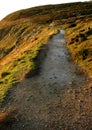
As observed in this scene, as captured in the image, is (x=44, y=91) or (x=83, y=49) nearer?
(x=44, y=91)

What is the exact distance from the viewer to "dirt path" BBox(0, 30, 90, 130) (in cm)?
2521

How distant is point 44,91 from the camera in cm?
3108

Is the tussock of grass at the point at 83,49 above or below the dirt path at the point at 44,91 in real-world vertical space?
below

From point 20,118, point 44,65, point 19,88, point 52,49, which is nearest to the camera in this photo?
point 20,118

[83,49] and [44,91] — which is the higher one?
[44,91]

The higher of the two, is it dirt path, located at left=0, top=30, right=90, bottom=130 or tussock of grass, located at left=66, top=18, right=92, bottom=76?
dirt path, located at left=0, top=30, right=90, bottom=130

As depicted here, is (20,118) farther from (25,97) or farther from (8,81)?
(8,81)

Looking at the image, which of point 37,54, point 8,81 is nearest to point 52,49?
point 37,54

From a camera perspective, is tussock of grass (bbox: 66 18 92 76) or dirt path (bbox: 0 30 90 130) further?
tussock of grass (bbox: 66 18 92 76)

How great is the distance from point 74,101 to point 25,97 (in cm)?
526

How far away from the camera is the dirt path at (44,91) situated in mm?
25214

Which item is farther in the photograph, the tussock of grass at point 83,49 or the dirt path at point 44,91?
the tussock of grass at point 83,49

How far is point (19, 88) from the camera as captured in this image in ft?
106

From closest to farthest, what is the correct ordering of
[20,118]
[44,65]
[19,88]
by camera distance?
[20,118]
[19,88]
[44,65]
